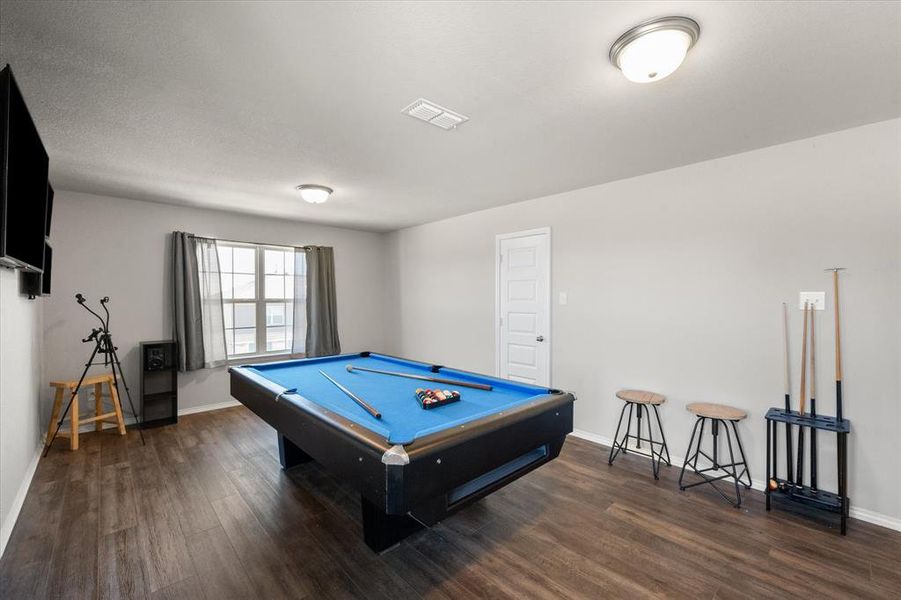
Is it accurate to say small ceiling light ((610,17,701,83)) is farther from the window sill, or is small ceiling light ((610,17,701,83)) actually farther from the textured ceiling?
the window sill

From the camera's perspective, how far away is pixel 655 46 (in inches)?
59.0

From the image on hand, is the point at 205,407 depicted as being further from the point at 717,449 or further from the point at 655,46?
the point at 655,46

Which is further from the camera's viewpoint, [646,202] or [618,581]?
[646,202]

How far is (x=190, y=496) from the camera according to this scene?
8.48 feet

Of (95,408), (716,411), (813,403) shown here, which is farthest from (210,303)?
(813,403)

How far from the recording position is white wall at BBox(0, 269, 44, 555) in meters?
2.13

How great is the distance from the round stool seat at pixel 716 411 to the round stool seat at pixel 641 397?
21 cm

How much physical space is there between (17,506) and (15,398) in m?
0.66

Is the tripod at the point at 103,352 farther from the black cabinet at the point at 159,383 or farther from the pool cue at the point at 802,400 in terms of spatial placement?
the pool cue at the point at 802,400

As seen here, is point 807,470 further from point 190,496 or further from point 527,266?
point 190,496

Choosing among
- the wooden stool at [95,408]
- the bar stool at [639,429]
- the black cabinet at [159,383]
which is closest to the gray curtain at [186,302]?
the black cabinet at [159,383]

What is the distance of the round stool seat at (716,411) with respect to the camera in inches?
102

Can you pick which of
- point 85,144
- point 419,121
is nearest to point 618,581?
point 419,121

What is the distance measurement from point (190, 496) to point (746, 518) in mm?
3596
